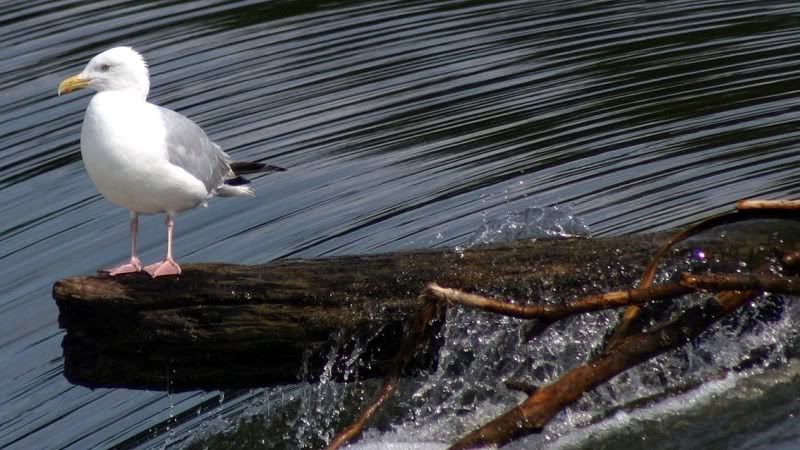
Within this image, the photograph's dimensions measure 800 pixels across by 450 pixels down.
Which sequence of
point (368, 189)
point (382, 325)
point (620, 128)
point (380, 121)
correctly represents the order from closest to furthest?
1. point (382, 325)
2. point (368, 189)
3. point (620, 128)
4. point (380, 121)

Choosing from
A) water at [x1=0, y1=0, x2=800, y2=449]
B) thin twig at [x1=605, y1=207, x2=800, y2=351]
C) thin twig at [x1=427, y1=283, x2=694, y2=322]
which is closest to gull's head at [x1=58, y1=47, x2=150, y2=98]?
water at [x1=0, y1=0, x2=800, y2=449]

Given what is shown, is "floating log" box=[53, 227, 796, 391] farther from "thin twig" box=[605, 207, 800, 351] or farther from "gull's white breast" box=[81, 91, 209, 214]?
"gull's white breast" box=[81, 91, 209, 214]

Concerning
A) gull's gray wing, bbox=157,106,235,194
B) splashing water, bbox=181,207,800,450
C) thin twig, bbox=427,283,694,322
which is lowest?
splashing water, bbox=181,207,800,450

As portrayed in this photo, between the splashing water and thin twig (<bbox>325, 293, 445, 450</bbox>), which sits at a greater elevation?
thin twig (<bbox>325, 293, 445, 450</bbox>)

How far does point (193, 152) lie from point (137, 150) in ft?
1.52

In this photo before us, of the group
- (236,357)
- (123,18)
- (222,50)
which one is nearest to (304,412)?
(236,357)

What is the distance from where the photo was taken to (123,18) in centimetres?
1195

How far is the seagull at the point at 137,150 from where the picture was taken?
5672 mm

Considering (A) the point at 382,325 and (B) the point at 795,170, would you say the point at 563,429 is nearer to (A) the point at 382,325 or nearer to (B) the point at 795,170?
(A) the point at 382,325

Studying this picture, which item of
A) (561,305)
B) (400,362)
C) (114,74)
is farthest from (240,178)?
(561,305)

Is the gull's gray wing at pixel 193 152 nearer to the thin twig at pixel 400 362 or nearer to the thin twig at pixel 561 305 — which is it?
the thin twig at pixel 400 362

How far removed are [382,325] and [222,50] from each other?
637 cm

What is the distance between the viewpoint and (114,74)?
6125 mm

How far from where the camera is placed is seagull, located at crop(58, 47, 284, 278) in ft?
18.6
